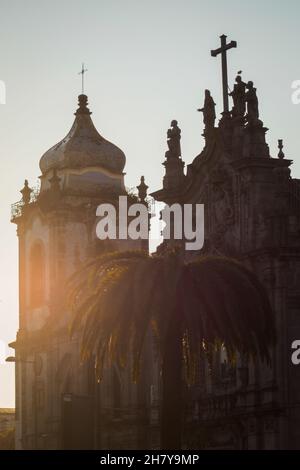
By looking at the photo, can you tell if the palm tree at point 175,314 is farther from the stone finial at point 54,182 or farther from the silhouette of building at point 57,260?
the stone finial at point 54,182

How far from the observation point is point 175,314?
186 feet

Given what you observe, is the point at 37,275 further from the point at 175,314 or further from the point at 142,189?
the point at 175,314

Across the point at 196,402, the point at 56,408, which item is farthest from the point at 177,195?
the point at 56,408

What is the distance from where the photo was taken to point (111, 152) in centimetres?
9456

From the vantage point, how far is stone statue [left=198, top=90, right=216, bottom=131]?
7819 cm

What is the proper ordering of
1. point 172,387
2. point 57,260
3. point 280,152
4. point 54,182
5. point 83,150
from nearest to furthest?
point 172,387 < point 280,152 < point 57,260 < point 54,182 < point 83,150

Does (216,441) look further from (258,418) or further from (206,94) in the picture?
(206,94)

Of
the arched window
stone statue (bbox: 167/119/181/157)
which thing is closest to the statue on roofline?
stone statue (bbox: 167/119/181/157)

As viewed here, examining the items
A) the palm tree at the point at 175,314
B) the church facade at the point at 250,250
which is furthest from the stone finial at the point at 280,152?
the palm tree at the point at 175,314

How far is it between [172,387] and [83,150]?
38.8 meters

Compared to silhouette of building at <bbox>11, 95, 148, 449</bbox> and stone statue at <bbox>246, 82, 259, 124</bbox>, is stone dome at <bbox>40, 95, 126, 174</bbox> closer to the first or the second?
silhouette of building at <bbox>11, 95, 148, 449</bbox>

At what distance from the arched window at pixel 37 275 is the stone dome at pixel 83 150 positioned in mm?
4767

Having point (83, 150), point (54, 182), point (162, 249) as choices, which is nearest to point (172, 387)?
point (162, 249)

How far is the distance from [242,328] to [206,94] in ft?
78.7
